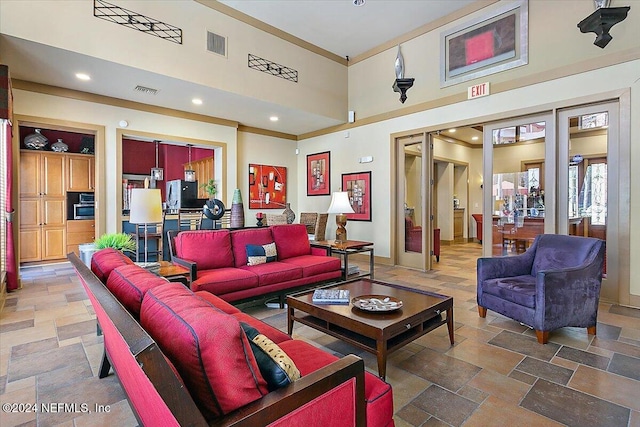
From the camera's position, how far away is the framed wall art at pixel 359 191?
6575 mm

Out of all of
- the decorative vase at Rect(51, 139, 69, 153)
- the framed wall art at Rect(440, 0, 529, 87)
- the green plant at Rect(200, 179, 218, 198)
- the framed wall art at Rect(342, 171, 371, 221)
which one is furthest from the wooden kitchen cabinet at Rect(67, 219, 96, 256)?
the framed wall art at Rect(440, 0, 529, 87)

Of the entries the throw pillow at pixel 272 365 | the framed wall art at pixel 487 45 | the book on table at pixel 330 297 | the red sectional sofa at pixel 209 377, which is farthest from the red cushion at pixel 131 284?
the framed wall art at pixel 487 45

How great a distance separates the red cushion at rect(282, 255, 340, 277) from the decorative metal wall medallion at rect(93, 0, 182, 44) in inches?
136

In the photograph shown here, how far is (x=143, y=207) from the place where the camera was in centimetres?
→ 301

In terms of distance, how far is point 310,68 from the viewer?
20.1 ft

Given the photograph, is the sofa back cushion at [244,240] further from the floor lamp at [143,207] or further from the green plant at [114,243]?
the green plant at [114,243]

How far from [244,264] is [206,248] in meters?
0.50

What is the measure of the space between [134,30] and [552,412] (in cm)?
554

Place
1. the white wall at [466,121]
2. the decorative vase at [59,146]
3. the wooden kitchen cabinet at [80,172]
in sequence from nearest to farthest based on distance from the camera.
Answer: the white wall at [466,121]
the decorative vase at [59,146]
the wooden kitchen cabinet at [80,172]

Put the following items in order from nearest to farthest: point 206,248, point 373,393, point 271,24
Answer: point 373,393
point 206,248
point 271,24

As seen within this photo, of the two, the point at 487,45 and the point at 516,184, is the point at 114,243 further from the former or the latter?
the point at 487,45

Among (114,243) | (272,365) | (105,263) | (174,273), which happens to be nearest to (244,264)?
(174,273)

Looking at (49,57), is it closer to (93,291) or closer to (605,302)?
(93,291)

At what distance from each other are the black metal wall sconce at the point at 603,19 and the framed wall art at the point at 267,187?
587 centimetres
